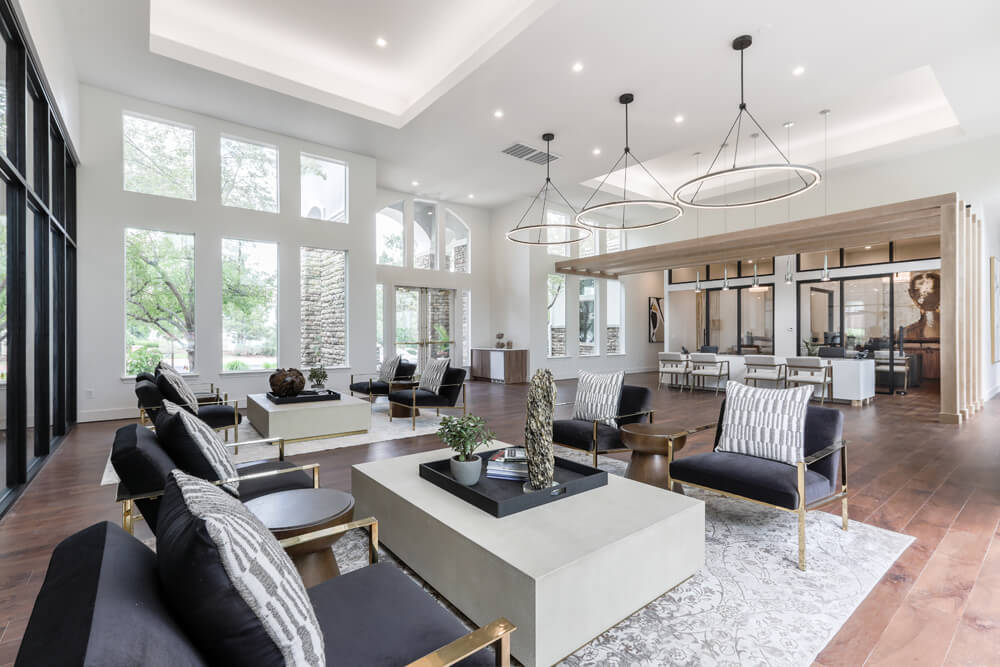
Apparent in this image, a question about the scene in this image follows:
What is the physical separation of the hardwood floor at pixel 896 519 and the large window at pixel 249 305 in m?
1.85

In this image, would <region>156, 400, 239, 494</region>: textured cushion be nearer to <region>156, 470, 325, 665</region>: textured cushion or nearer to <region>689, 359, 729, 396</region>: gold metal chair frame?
<region>156, 470, 325, 665</region>: textured cushion

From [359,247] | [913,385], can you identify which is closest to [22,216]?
[359,247]

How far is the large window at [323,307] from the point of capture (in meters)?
8.27

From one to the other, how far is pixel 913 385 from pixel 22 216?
14.6 meters

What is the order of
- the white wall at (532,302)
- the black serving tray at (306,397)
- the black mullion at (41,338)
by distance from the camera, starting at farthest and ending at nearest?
the white wall at (532,302), the black serving tray at (306,397), the black mullion at (41,338)

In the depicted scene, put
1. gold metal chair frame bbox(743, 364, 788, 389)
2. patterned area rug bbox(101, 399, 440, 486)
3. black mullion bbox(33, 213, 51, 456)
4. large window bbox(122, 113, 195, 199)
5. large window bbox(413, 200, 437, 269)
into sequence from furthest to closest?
large window bbox(413, 200, 437, 269) → gold metal chair frame bbox(743, 364, 788, 389) → large window bbox(122, 113, 195, 199) → patterned area rug bbox(101, 399, 440, 486) → black mullion bbox(33, 213, 51, 456)

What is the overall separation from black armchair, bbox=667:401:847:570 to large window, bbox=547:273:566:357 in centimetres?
886

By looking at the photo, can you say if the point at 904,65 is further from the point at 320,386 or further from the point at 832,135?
the point at 320,386

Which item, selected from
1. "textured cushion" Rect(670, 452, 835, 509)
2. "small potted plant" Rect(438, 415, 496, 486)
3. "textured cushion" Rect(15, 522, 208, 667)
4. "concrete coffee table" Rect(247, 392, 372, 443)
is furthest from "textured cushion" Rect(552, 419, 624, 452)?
"textured cushion" Rect(15, 522, 208, 667)

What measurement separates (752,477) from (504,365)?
8501 mm

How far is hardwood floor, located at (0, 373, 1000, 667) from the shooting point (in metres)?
1.95

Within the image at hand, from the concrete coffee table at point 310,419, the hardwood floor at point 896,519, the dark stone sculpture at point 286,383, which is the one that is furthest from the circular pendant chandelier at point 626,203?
the dark stone sculpture at point 286,383

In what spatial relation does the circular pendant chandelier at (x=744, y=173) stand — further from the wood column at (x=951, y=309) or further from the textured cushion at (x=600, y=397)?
the textured cushion at (x=600, y=397)

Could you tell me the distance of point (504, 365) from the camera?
11102mm
